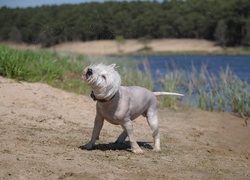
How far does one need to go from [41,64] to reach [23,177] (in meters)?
9.93

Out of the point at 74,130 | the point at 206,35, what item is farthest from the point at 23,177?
the point at 206,35

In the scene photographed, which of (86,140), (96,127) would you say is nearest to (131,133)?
(96,127)

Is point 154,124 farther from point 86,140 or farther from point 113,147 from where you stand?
point 86,140

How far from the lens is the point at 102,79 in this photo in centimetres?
622

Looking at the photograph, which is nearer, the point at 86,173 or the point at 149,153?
the point at 86,173

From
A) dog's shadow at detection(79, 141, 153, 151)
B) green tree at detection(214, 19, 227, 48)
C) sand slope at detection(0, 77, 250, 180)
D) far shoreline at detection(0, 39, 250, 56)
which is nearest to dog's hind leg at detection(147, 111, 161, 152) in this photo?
sand slope at detection(0, 77, 250, 180)

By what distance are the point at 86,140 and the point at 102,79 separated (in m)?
1.70

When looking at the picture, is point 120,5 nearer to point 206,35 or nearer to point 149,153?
point 206,35

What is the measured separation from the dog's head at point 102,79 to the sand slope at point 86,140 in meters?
0.78

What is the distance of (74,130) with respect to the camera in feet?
28.1

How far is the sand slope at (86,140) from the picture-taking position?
5.53 metres

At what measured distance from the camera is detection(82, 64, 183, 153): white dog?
20.4ft

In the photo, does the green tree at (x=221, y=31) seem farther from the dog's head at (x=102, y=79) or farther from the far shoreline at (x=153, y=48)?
the dog's head at (x=102, y=79)

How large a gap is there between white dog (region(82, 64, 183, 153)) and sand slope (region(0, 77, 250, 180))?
40 centimetres
